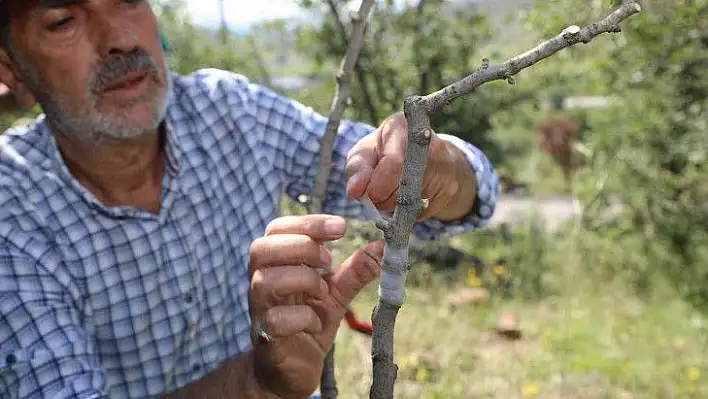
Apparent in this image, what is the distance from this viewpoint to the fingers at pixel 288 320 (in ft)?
3.76

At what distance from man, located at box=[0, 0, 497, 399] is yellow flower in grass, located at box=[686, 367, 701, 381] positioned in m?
2.85

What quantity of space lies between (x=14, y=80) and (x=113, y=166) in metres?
0.39

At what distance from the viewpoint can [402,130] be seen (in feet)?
3.85

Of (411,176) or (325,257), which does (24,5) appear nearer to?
(325,257)

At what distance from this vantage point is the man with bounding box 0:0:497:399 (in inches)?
56.7

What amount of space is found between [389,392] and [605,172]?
215 inches

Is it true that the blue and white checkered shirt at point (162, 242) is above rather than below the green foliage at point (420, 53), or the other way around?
above

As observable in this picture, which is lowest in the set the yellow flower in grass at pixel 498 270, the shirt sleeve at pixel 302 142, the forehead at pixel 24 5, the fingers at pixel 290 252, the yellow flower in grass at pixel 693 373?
the yellow flower in grass at pixel 498 270

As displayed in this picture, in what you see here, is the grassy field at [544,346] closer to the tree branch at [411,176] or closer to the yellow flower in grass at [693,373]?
the yellow flower in grass at [693,373]

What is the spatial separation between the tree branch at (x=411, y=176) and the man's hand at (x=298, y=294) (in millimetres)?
258

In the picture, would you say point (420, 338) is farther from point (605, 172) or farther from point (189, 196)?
point (189, 196)

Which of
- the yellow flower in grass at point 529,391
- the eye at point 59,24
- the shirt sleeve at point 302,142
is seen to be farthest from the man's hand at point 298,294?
the yellow flower in grass at point 529,391

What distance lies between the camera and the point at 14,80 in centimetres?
193

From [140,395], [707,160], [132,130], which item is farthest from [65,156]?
[707,160]
